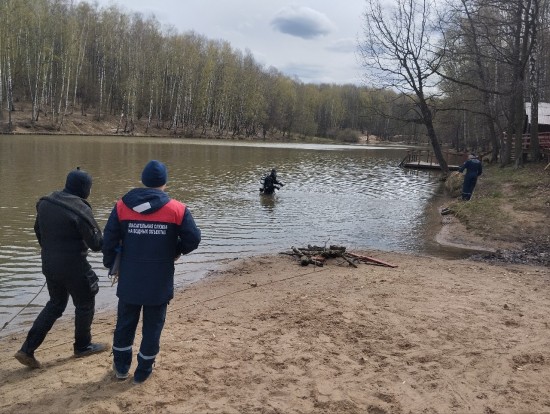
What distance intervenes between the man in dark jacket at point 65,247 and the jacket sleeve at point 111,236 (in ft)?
1.28

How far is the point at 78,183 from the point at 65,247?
614mm

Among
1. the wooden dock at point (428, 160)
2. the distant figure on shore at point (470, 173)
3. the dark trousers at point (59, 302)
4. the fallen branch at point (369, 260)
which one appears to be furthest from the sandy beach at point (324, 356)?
the wooden dock at point (428, 160)

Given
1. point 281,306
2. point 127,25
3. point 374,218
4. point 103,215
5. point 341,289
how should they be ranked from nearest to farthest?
point 281,306
point 341,289
point 103,215
point 374,218
point 127,25

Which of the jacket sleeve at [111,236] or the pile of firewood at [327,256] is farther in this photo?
the pile of firewood at [327,256]

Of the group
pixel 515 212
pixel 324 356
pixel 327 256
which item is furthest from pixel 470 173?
pixel 324 356

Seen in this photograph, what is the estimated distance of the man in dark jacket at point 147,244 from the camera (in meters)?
3.95

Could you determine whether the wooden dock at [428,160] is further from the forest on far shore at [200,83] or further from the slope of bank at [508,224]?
the slope of bank at [508,224]

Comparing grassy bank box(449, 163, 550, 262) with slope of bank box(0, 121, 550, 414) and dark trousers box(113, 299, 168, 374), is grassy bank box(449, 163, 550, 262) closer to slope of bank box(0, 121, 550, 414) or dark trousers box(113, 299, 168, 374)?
slope of bank box(0, 121, 550, 414)

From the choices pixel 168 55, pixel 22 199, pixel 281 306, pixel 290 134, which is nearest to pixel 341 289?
pixel 281 306

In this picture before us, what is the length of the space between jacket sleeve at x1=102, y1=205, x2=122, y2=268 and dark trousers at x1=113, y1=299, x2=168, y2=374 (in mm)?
443

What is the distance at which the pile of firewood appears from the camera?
941cm

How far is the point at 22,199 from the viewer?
14.8m

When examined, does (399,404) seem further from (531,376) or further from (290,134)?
(290,134)

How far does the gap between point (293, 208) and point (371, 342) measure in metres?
11.9
